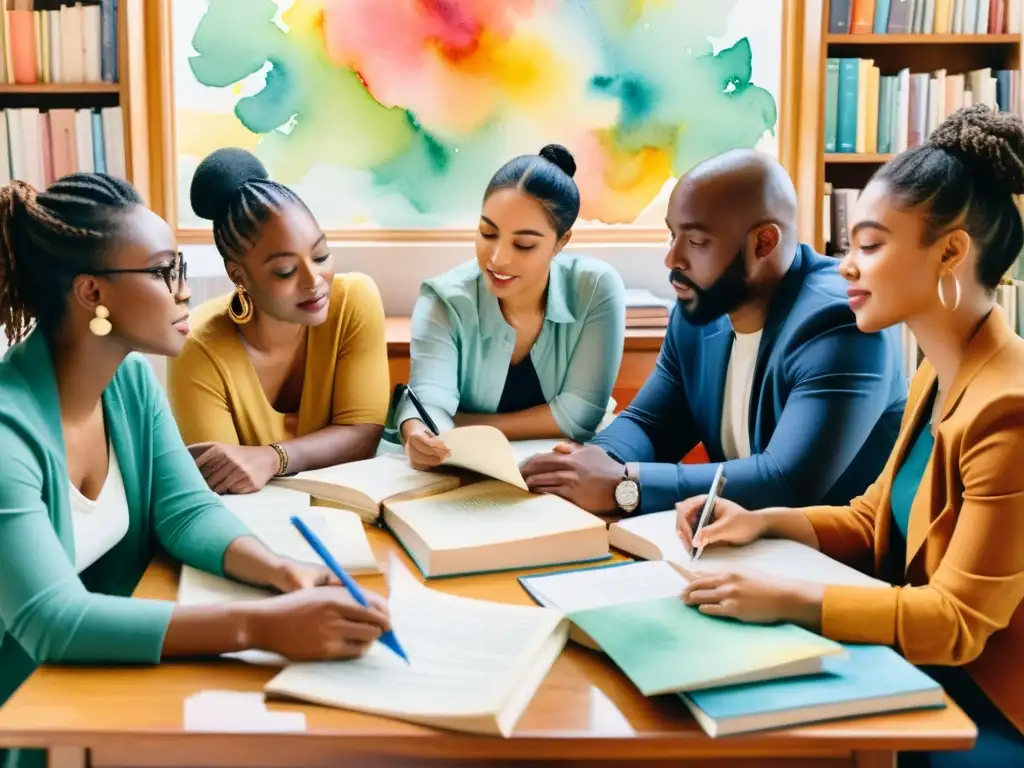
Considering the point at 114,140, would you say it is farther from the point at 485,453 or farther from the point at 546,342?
the point at 485,453

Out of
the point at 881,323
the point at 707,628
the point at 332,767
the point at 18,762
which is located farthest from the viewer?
the point at 881,323

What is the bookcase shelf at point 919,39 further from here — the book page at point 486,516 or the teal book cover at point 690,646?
the teal book cover at point 690,646

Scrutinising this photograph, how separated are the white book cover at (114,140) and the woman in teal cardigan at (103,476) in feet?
6.69

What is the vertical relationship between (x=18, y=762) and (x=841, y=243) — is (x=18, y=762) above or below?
below

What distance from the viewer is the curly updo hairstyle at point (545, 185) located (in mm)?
2033

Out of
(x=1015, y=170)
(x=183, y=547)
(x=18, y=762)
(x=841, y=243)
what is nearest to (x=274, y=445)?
(x=183, y=547)

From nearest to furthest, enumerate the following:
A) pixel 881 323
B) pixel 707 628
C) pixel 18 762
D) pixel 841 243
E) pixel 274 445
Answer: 1. pixel 707 628
2. pixel 18 762
3. pixel 881 323
4. pixel 274 445
5. pixel 841 243

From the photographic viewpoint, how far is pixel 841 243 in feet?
11.2

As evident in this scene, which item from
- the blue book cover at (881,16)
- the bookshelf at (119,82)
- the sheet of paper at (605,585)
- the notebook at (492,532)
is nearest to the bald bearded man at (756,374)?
the notebook at (492,532)

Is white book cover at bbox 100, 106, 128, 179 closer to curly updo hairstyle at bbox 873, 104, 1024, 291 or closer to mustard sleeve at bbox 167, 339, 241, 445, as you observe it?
mustard sleeve at bbox 167, 339, 241, 445

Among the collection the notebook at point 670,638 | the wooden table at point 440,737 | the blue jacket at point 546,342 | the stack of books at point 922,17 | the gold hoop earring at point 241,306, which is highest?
the stack of books at point 922,17

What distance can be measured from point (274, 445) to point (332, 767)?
86 cm

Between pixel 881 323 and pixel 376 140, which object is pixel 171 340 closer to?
pixel 881 323

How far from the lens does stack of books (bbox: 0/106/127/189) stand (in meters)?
3.26
